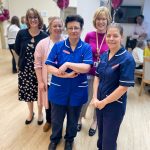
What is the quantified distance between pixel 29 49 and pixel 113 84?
3.64ft

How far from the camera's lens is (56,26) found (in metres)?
1.89

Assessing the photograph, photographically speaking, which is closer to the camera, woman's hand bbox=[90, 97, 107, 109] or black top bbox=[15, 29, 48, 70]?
woman's hand bbox=[90, 97, 107, 109]

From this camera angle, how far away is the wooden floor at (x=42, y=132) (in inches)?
86.1

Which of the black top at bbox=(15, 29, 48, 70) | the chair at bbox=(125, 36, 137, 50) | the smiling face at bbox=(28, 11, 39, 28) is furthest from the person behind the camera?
the chair at bbox=(125, 36, 137, 50)

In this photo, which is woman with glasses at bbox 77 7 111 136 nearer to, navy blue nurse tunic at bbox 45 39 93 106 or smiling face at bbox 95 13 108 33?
smiling face at bbox 95 13 108 33

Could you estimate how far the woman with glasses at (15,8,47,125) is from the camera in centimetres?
209

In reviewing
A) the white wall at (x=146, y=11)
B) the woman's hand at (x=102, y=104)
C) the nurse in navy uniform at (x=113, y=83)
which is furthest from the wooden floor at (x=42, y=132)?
the white wall at (x=146, y=11)

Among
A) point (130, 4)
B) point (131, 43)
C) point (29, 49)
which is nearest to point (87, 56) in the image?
point (29, 49)

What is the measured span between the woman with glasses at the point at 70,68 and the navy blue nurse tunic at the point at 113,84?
19 centimetres

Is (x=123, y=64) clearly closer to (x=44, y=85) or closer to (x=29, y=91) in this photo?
(x=44, y=85)

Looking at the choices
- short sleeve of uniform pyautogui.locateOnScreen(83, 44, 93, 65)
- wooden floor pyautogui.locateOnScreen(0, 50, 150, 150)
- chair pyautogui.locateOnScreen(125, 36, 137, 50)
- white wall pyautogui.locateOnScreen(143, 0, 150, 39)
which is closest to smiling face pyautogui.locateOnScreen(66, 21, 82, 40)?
short sleeve of uniform pyautogui.locateOnScreen(83, 44, 93, 65)

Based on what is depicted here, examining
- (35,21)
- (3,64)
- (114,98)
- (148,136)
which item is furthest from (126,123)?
(3,64)

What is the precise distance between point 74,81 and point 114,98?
16.4 inches

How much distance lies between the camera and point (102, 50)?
2.00m
